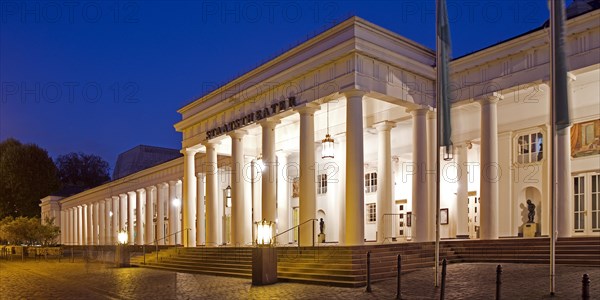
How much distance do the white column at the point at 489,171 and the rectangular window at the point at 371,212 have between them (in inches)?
420

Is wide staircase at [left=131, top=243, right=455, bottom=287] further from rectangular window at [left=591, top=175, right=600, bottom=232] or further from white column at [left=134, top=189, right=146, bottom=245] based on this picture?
white column at [left=134, top=189, right=146, bottom=245]

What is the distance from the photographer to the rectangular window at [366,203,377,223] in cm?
3027

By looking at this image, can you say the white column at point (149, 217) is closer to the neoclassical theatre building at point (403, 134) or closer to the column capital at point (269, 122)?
the neoclassical theatre building at point (403, 134)

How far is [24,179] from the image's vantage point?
229 ft

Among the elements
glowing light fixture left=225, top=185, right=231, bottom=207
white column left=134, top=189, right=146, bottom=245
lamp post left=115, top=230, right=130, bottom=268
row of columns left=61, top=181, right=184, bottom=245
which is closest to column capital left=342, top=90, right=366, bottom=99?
lamp post left=115, top=230, right=130, bottom=268

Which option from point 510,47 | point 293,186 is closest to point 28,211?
point 293,186

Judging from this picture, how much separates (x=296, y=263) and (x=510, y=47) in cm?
1061

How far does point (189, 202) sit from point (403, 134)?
42.0 ft

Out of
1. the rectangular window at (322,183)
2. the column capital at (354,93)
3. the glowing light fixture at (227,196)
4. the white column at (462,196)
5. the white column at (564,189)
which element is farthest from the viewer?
the glowing light fixture at (227,196)

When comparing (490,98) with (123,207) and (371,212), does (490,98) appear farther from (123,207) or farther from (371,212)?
(123,207)

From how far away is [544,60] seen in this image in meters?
18.4

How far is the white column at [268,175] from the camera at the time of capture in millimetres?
23156

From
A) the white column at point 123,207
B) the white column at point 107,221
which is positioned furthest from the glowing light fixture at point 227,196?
the white column at point 107,221

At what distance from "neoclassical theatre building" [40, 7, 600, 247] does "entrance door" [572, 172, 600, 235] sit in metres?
0.04
